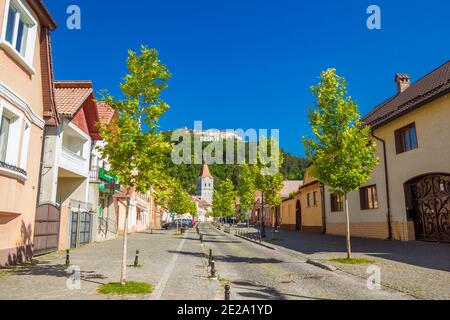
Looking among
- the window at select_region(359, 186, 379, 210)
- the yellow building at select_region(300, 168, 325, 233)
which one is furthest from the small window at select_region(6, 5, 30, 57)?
the yellow building at select_region(300, 168, 325, 233)

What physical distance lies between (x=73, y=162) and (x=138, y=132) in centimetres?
1387

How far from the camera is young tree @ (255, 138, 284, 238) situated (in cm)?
2798

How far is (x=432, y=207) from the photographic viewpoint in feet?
64.1

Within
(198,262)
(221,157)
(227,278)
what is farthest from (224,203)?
(221,157)

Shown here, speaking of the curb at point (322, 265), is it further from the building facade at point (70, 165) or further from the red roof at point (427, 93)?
the building facade at point (70, 165)

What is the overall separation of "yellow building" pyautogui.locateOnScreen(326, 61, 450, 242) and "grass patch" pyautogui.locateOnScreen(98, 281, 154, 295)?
16.1 meters

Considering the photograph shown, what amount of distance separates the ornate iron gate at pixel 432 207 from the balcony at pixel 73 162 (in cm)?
2003

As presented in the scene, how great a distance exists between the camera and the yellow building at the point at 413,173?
730 inches

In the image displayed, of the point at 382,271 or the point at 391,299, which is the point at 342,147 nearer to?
the point at 382,271

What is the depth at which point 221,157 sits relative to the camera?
13550 cm

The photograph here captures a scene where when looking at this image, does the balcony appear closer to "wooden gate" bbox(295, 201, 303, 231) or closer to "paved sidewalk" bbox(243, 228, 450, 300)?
"paved sidewalk" bbox(243, 228, 450, 300)

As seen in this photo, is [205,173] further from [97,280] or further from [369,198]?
[97,280]

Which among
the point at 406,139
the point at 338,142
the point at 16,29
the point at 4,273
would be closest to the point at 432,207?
the point at 406,139

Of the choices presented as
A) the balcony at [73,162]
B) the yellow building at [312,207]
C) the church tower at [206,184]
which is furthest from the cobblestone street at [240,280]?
the church tower at [206,184]
